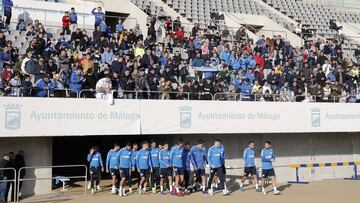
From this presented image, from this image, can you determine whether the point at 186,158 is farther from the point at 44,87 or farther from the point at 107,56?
the point at 107,56

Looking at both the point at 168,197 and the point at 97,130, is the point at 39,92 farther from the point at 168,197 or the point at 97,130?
the point at 168,197

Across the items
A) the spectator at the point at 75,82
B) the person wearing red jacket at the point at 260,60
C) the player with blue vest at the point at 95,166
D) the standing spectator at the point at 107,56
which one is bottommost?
the player with blue vest at the point at 95,166

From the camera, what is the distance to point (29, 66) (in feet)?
56.0

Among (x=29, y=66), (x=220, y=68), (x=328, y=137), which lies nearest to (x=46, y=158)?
(x=29, y=66)

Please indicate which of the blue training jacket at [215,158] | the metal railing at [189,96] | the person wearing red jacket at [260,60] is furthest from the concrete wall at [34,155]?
the person wearing red jacket at [260,60]

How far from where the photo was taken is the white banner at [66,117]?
16.2 meters

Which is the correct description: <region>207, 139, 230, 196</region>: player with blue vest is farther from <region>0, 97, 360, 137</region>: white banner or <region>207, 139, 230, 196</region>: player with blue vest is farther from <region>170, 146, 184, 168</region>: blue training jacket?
<region>0, 97, 360, 137</region>: white banner

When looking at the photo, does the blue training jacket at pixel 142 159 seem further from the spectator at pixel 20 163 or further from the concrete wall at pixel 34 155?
the spectator at pixel 20 163

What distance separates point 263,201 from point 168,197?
2.88 meters

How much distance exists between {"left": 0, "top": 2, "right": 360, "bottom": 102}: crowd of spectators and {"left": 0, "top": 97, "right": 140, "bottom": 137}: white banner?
435 mm

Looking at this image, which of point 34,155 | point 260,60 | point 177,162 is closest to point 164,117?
point 177,162

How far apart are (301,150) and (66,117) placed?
1030 centimetres

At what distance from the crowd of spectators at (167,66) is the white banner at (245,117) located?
518 millimetres

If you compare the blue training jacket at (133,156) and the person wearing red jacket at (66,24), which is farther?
the person wearing red jacket at (66,24)
